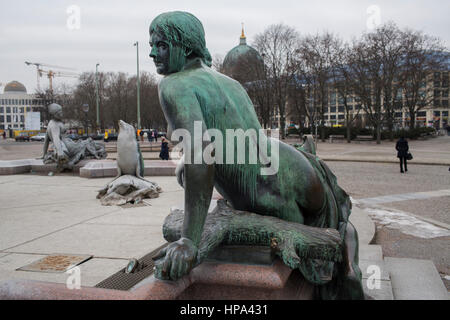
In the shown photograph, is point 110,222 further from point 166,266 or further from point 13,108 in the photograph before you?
point 13,108

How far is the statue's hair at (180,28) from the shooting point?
6.11ft

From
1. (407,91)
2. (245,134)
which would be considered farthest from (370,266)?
(407,91)

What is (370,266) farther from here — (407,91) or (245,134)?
(407,91)

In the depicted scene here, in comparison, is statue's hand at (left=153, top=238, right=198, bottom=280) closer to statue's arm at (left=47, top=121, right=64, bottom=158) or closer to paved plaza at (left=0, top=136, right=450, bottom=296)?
paved plaza at (left=0, top=136, right=450, bottom=296)

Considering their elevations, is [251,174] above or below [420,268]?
above

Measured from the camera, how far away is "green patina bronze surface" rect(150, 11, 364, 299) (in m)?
1.72

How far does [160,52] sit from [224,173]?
27.0 inches

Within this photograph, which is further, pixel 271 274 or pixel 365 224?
pixel 365 224

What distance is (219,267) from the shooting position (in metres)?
1.82

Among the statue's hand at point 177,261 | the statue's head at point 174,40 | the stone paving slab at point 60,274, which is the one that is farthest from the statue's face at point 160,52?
the stone paving slab at point 60,274

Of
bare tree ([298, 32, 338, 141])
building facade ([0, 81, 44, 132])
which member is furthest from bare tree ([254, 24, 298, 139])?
building facade ([0, 81, 44, 132])

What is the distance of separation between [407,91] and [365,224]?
1617 inches

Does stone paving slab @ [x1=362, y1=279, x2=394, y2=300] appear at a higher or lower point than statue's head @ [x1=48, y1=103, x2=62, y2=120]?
lower
